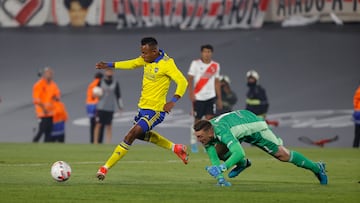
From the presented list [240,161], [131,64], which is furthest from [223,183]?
[131,64]

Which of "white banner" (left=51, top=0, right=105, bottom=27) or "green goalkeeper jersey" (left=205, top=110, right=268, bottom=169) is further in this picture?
"white banner" (left=51, top=0, right=105, bottom=27)

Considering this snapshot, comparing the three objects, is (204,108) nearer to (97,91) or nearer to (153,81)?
(97,91)

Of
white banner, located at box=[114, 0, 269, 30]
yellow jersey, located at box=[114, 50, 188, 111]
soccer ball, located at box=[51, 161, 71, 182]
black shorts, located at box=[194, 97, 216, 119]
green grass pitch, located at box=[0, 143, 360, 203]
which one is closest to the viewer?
green grass pitch, located at box=[0, 143, 360, 203]

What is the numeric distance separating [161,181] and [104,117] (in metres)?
14.8

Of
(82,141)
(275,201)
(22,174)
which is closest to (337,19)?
(82,141)

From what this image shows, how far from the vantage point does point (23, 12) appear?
30.5m

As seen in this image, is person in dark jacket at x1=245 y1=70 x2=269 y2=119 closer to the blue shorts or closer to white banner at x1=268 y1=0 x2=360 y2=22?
white banner at x1=268 y1=0 x2=360 y2=22

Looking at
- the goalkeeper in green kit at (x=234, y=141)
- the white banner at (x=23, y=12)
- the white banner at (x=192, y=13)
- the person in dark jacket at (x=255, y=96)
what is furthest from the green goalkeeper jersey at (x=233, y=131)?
the white banner at (x=23, y=12)

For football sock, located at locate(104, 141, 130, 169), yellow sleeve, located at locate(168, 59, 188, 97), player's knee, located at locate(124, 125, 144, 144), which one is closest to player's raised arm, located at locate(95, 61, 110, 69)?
yellow sleeve, located at locate(168, 59, 188, 97)

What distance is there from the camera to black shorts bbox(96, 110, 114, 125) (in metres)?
31.0

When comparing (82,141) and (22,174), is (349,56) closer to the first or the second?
(82,141)

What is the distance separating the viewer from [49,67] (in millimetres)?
32250

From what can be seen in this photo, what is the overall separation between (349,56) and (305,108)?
2.07m

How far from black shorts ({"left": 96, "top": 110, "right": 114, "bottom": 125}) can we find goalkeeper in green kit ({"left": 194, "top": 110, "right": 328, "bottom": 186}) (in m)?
15.0
